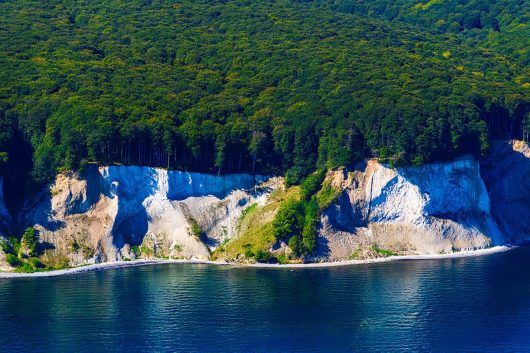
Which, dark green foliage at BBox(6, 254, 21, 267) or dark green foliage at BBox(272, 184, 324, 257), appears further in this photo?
dark green foliage at BBox(272, 184, 324, 257)

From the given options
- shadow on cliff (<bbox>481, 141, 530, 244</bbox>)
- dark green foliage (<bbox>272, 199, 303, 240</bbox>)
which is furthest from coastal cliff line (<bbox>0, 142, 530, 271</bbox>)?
shadow on cliff (<bbox>481, 141, 530, 244</bbox>)

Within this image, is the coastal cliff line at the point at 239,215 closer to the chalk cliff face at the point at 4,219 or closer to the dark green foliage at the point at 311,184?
the chalk cliff face at the point at 4,219

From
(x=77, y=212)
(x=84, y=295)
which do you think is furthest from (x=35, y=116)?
(x=84, y=295)

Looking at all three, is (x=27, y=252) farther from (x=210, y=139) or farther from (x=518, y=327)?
(x=518, y=327)

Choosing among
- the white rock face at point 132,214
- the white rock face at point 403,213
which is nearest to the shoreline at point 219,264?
the white rock face at point 132,214

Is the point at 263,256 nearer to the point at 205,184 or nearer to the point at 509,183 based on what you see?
the point at 205,184

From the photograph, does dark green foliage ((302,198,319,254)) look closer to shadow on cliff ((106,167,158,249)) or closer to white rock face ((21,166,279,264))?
white rock face ((21,166,279,264))

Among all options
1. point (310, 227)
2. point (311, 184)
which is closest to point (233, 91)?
point (311, 184)
